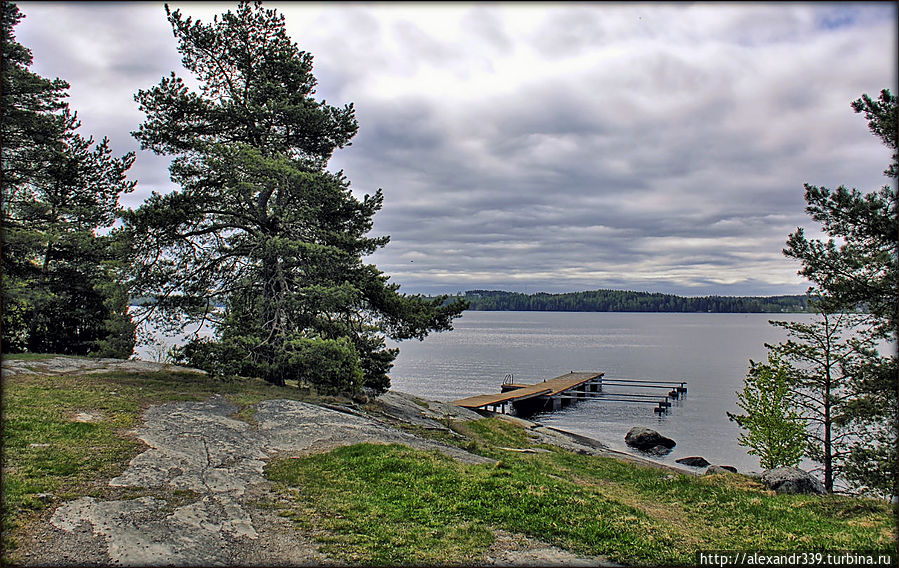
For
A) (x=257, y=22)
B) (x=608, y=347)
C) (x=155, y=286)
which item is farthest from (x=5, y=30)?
(x=608, y=347)

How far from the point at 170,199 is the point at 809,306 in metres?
22.0

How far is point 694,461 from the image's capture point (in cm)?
2630

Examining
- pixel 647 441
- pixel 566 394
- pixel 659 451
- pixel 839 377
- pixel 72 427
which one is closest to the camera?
pixel 72 427

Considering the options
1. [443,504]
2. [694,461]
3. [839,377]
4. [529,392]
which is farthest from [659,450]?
[443,504]

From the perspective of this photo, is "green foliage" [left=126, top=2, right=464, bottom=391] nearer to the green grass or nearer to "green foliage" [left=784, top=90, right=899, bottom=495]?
the green grass

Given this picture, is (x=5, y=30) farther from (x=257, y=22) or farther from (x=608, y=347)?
(x=608, y=347)

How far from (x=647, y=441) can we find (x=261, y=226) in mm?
23388

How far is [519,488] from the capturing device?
9461 mm

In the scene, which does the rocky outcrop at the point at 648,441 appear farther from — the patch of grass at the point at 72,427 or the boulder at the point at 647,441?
the patch of grass at the point at 72,427

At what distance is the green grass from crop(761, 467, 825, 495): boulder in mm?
1427

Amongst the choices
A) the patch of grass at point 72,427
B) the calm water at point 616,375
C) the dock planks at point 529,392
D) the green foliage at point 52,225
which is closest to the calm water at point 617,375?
the calm water at point 616,375

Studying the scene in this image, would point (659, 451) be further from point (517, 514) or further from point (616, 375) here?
point (616, 375)

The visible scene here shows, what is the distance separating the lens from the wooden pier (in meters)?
39.3

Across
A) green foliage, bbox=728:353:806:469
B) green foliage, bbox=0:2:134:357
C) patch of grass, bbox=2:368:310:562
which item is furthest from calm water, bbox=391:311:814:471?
green foliage, bbox=0:2:134:357
